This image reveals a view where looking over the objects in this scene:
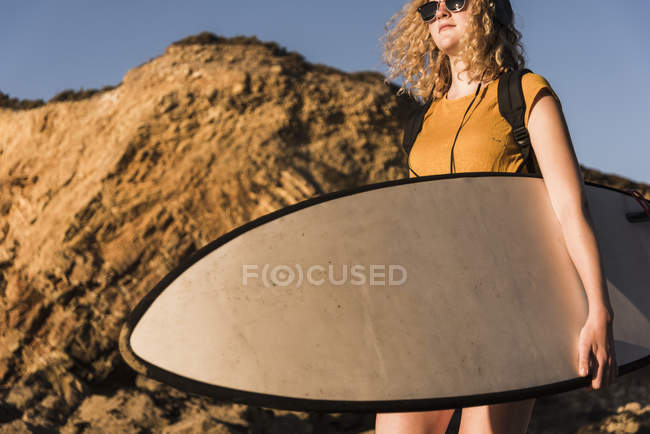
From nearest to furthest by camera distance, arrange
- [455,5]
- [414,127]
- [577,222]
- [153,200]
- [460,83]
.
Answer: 1. [577,222]
2. [455,5]
3. [460,83]
4. [414,127]
5. [153,200]

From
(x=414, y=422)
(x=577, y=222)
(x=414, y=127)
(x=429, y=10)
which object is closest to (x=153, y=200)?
(x=414, y=127)

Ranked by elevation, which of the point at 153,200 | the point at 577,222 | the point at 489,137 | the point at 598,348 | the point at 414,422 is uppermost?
the point at 153,200

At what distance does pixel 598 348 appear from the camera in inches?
46.6

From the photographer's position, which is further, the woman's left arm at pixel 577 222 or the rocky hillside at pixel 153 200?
the rocky hillside at pixel 153 200

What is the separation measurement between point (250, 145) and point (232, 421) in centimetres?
244

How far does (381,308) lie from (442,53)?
0.91m

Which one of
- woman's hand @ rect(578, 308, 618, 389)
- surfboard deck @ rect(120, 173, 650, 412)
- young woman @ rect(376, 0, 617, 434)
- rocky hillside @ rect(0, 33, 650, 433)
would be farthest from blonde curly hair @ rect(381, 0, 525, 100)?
rocky hillside @ rect(0, 33, 650, 433)

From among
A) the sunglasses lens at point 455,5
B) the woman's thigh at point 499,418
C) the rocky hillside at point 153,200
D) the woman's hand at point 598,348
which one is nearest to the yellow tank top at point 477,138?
the sunglasses lens at point 455,5

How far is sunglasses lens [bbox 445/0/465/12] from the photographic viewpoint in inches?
55.9

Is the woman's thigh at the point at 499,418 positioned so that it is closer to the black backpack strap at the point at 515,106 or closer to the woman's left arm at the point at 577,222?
the woman's left arm at the point at 577,222

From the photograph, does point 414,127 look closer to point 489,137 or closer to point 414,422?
point 489,137

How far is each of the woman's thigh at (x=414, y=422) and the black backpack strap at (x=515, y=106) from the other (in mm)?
744

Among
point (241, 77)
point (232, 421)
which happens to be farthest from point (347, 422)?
point (241, 77)

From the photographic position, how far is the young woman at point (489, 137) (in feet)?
3.88
